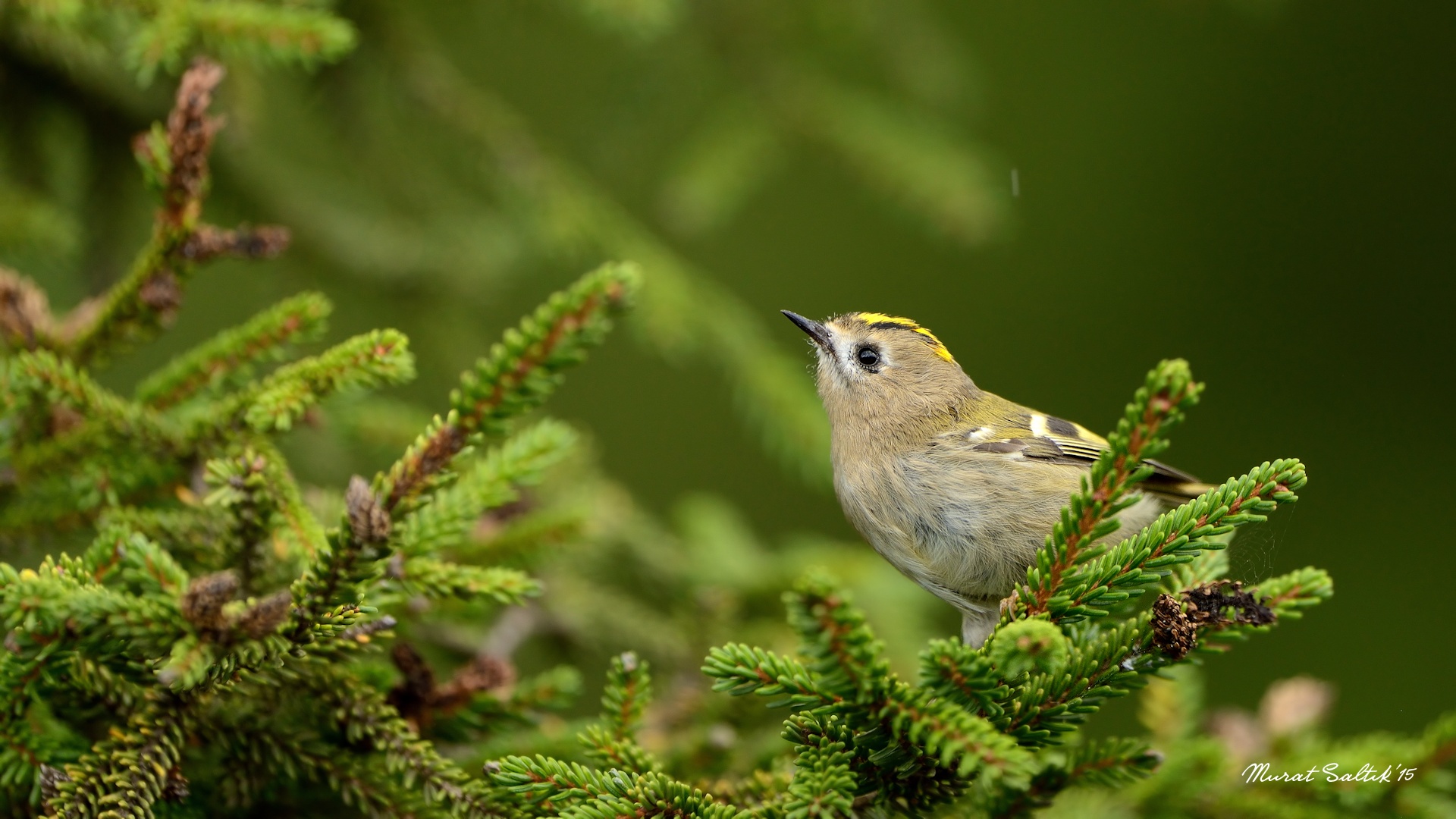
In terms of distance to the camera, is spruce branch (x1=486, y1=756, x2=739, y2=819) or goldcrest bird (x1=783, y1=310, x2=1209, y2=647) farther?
goldcrest bird (x1=783, y1=310, x2=1209, y2=647)

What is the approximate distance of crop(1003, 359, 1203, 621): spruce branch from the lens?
42.0 inches

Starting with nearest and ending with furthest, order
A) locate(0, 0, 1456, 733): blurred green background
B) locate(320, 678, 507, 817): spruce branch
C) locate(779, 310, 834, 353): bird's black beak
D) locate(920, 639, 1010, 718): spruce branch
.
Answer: locate(920, 639, 1010, 718): spruce branch < locate(320, 678, 507, 817): spruce branch < locate(779, 310, 834, 353): bird's black beak < locate(0, 0, 1456, 733): blurred green background

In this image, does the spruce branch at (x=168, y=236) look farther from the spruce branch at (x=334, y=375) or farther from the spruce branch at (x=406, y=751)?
the spruce branch at (x=406, y=751)

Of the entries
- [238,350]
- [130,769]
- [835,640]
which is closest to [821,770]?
[835,640]

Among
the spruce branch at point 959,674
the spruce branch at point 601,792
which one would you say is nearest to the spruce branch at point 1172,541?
the spruce branch at point 959,674

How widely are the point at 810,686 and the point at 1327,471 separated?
479 cm

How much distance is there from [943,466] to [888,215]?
1.55m

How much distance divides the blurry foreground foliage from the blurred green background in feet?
0.68

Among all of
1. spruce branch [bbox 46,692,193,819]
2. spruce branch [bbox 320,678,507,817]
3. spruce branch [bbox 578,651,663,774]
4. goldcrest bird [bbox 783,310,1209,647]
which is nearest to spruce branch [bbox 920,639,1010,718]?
spruce branch [bbox 578,651,663,774]

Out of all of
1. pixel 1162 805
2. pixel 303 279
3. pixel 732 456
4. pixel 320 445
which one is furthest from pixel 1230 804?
pixel 732 456

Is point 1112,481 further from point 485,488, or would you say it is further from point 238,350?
point 238,350

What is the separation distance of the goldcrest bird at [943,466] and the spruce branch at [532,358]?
816mm

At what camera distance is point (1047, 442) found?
2211 mm

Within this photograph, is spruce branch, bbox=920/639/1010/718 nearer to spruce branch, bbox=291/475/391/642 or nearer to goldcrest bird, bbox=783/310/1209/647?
spruce branch, bbox=291/475/391/642
